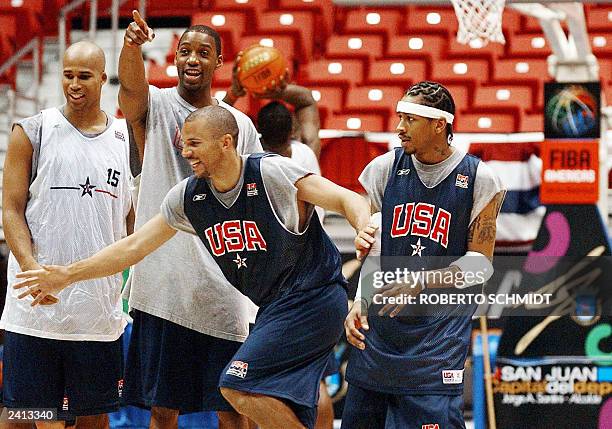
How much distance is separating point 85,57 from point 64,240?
34.0 inches

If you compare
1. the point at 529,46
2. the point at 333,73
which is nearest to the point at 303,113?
the point at 333,73

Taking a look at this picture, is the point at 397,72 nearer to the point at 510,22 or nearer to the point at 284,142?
the point at 510,22

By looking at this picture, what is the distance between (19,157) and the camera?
4.86 metres

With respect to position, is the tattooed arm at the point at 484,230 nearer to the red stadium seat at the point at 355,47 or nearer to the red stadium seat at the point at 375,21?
the red stadium seat at the point at 355,47

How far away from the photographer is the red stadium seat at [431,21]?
12477 millimetres

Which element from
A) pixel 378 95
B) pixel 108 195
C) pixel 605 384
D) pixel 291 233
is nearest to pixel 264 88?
pixel 108 195

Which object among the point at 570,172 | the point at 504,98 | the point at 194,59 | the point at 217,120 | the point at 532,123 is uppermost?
the point at 504,98

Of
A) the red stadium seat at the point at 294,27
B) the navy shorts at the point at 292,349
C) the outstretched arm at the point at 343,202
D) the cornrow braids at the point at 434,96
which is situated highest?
the red stadium seat at the point at 294,27

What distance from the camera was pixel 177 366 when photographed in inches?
193

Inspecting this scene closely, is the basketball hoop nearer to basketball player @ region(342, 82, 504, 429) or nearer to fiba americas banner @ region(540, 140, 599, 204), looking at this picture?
fiba americas banner @ region(540, 140, 599, 204)

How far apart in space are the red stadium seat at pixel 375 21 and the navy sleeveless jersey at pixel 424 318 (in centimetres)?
829

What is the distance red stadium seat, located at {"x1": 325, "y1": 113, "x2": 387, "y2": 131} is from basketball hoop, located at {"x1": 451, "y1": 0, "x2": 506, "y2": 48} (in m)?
4.00

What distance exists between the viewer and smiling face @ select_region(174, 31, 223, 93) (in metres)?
4.97

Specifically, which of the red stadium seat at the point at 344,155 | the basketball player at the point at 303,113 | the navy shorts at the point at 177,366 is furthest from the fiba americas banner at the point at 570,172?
the navy shorts at the point at 177,366
